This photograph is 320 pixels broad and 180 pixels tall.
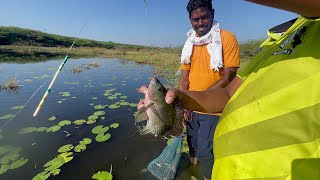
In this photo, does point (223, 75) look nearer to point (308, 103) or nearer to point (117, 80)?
point (308, 103)

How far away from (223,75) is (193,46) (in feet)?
2.45

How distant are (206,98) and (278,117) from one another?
101 centimetres

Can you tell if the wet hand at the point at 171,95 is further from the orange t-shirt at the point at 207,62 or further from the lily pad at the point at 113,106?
the lily pad at the point at 113,106

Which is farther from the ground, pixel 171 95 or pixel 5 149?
pixel 171 95

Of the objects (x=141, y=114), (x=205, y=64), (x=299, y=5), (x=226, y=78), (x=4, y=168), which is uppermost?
(x=299, y=5)

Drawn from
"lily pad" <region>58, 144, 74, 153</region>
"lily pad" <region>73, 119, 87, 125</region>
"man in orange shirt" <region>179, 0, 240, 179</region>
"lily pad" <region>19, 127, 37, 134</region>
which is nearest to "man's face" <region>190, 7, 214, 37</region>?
"man in orange shirt" <region>179, 0, 240, 179</region>

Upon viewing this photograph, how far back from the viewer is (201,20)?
13.9 ft

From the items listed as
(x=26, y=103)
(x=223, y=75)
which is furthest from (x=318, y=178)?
(x=26, y=103)

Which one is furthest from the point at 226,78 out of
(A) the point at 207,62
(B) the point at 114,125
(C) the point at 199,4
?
(B) the point at 114,125

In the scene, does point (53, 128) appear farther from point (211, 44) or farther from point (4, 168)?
point (211, 44)

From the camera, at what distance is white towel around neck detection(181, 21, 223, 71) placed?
12.9 feet

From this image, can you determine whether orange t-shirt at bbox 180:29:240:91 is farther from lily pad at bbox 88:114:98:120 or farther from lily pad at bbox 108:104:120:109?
lily pad at bbox 108:104:120:109

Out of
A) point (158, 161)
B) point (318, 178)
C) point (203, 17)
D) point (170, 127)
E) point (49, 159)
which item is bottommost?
point (49, 159)

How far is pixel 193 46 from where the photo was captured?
430cm
